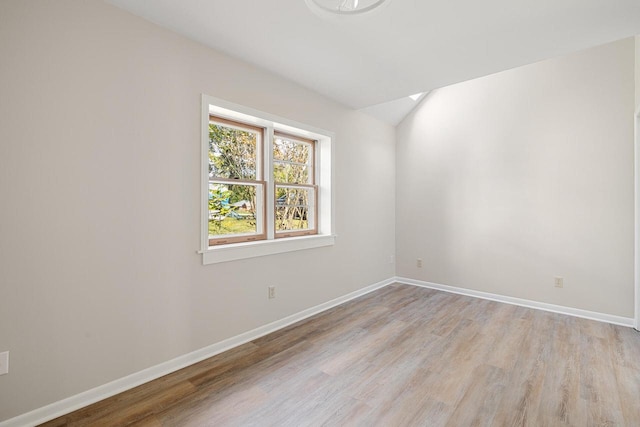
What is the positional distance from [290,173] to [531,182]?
119 inches

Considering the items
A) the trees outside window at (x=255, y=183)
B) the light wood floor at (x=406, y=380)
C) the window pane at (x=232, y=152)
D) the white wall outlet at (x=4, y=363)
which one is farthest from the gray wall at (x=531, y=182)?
the white wall outlet at (x=4, y=363)

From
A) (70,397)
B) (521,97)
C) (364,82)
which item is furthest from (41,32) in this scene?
(521,97)

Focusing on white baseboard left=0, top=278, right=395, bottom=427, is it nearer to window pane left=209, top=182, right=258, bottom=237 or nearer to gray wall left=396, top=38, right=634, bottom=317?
window pane left=209, top=182, right=258, bottom=237

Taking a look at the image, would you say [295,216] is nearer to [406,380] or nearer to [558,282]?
[406,380]

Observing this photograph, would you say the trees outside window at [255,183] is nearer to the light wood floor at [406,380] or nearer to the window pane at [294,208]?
the window pane at [294,208]

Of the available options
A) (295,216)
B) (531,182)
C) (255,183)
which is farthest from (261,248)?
(531,182)

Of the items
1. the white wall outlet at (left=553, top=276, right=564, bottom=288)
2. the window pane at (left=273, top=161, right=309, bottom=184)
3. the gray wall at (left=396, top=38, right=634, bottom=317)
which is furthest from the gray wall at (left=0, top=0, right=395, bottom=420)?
the white wall outlet at (left=553, top=276, right=564, bottom=288)

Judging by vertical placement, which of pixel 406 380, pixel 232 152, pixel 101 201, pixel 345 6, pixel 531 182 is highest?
pixel 345 6

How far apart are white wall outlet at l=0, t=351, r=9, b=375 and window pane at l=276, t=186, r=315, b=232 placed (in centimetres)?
219

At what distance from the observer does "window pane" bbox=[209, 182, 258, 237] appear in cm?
271

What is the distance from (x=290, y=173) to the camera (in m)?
3.48

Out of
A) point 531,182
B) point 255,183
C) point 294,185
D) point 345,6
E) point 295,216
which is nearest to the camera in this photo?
point 345,6

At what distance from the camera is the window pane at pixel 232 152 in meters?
2.70

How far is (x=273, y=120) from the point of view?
2.94m
